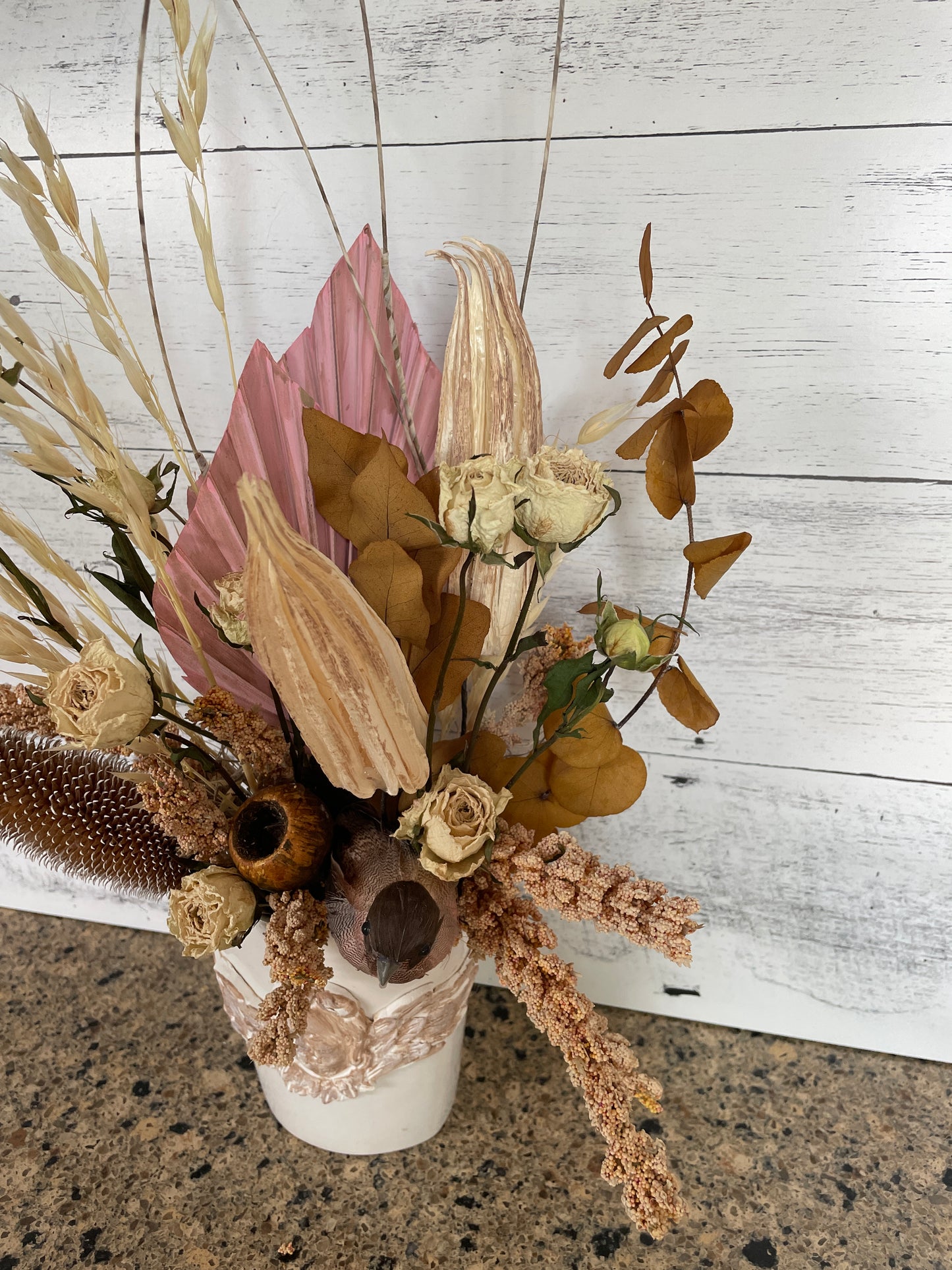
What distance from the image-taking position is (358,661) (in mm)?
401

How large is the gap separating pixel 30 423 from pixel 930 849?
2.33ft

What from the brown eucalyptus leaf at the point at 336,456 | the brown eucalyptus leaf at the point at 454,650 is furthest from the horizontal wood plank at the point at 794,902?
the brown eucalyptus leaf at the point at 336,456

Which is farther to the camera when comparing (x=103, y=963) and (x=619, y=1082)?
(x=103, y=963)

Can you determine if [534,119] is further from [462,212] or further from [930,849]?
[930,849]

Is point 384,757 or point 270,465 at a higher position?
point 270,465

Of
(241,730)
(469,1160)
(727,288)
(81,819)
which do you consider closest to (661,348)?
(727,288)

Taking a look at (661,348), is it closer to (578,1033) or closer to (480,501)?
(480,501)

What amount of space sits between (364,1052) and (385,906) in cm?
17

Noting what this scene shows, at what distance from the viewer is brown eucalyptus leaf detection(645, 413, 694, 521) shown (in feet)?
1.62

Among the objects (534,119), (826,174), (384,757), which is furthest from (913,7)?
(384,757)

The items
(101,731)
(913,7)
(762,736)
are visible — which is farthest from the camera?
(762,736)

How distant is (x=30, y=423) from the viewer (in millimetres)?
421

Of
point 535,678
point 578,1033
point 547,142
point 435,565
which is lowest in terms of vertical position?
point 578,1033

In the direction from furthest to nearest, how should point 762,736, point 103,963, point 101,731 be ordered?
point 103,963
point 762,736
point 101,731
